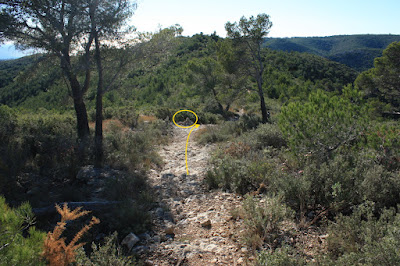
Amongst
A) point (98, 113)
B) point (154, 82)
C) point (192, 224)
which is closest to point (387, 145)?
point (192, 224)

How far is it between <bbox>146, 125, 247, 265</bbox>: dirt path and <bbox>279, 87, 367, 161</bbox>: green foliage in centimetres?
196

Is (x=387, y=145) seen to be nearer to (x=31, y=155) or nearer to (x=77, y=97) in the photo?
(x=31, y=155)

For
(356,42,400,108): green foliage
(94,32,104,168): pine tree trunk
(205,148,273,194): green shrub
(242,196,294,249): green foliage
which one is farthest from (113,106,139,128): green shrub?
(356,42,400,108): green foliage

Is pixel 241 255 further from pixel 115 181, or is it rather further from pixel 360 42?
pixel 360 42

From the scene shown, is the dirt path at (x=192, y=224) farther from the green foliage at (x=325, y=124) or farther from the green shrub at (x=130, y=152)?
the green foliage at (x=325, y=124)

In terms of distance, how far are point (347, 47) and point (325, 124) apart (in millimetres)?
159855

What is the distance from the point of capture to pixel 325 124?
511cm

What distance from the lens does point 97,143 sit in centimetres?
726

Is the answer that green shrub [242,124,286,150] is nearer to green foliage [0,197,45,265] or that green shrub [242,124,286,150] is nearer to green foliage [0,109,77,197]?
green foliage [0,109,77,197]

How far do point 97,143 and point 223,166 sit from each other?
13.0 feet

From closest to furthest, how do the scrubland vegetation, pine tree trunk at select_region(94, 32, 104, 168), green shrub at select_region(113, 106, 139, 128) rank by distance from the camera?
the scrubland vegetation → pine tree trunk at select_region(94, 32, 104, 168) → green shrub at select_region(113, 106, 139, 128)

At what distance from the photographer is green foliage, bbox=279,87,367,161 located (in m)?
4.95

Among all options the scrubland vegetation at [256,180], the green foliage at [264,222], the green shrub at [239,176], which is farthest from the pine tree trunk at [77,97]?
the green foliage at [264,222]

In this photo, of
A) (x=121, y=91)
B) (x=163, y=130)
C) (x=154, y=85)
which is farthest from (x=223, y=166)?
(x=154, y=85)
